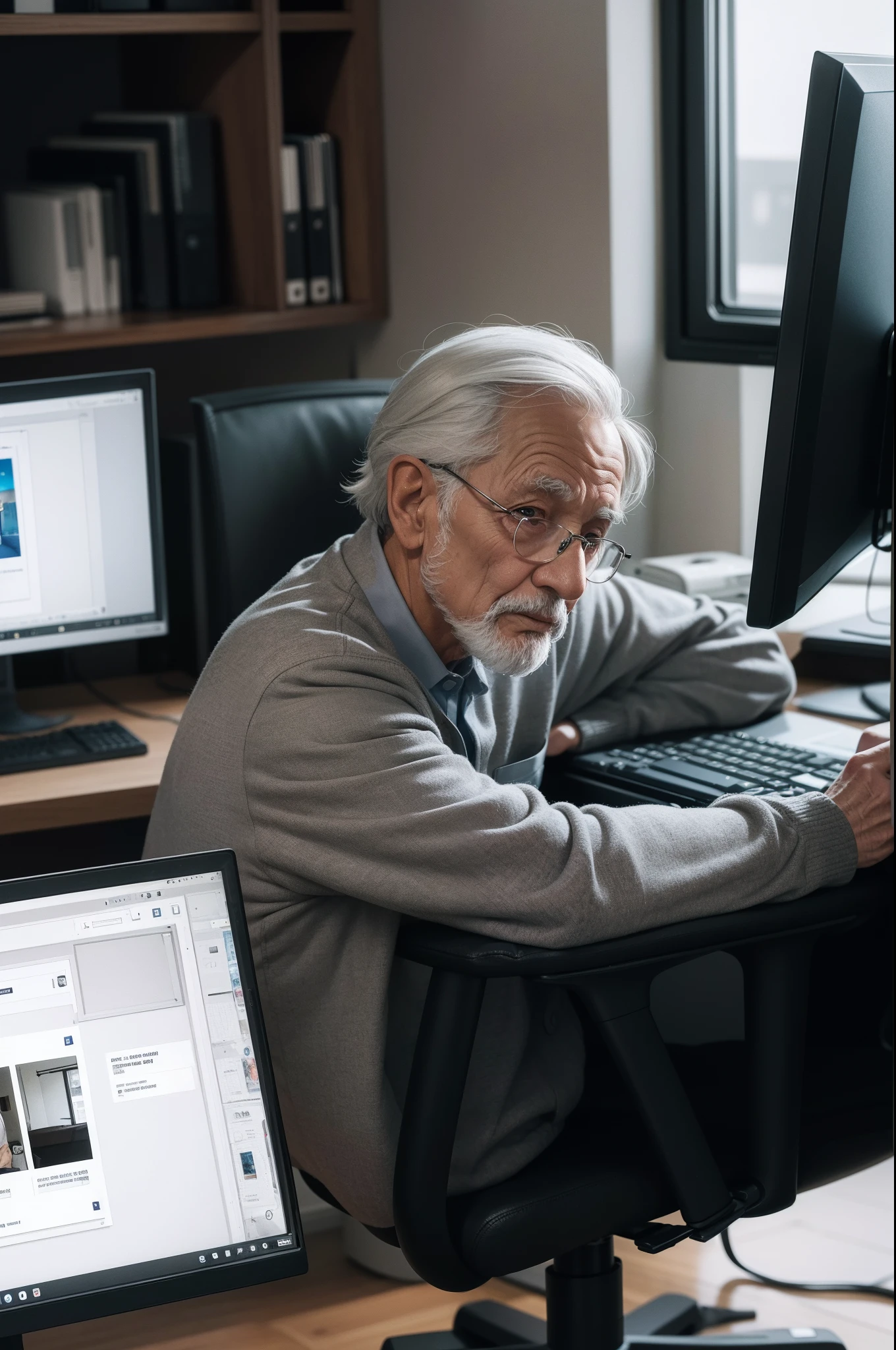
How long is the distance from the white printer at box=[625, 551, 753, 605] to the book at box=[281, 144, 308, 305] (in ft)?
2.48

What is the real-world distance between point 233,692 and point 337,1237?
119cm

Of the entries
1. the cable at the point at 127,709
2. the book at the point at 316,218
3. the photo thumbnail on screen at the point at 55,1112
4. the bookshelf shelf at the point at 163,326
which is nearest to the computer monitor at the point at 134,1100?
the photo thumbnail on screen at the point at 55,1112

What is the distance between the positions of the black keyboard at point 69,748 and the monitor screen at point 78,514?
0.12 meters

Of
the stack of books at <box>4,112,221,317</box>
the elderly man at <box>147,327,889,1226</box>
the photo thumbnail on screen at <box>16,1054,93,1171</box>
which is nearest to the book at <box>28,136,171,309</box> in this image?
the stack of books at <box>4,112,221,317</box>

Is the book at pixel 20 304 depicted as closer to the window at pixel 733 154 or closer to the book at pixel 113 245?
the book at pixel 113 245

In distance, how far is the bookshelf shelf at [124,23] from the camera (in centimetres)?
223

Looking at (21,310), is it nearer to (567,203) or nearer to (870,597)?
(567,203)

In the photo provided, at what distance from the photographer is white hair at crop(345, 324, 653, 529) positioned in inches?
57.6

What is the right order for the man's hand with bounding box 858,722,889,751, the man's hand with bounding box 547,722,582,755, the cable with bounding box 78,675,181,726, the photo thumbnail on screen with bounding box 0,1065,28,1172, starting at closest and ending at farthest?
the photo thumbnail on screen with bounding box 0,1065,28,1172, the man's hand with bounding box 858,722,889,751, the man's hand with bounding box 547,722,582,755, the cable with bounding box 78,675,181,726

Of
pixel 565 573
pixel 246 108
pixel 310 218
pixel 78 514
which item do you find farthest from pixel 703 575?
pixel 246 108

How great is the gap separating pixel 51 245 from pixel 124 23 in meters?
0.33

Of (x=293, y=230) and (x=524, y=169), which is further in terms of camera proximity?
(x=293, y=230)

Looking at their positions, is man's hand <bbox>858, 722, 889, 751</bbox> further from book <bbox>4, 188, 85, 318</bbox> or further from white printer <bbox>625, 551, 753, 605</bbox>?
book <bbox>4, 188, 85, 318</bbox>

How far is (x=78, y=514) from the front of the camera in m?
2.11
